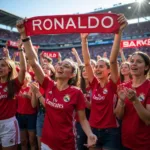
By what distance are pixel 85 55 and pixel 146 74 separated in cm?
111

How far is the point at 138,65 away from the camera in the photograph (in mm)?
2719

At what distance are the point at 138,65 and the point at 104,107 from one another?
87cm

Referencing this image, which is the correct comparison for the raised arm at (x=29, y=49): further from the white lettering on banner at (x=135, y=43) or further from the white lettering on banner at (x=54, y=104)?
the white lettering on banner at (x=135, y=43)

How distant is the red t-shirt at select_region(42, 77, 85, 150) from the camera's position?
2619 millimetres

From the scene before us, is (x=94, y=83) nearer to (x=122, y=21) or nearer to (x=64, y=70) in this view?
(x=64, y=70)

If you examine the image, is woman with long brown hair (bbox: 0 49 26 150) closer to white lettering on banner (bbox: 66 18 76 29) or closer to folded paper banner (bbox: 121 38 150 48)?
white lettering on banner (bbox: 66 18 76 29)

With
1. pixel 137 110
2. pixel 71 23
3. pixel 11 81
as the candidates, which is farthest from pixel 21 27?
pixel 137 110

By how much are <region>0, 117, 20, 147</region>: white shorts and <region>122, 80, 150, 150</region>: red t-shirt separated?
5.81 ft

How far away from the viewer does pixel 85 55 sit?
3557 millimetres

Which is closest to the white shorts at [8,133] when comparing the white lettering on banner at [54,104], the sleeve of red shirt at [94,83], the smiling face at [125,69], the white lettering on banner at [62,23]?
the white lettering on banner at [54,104]

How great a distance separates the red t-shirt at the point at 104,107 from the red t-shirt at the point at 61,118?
0.60 meters

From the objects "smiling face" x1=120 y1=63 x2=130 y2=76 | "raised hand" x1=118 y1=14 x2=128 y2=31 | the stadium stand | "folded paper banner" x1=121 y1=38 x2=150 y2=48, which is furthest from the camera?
the stadium stand

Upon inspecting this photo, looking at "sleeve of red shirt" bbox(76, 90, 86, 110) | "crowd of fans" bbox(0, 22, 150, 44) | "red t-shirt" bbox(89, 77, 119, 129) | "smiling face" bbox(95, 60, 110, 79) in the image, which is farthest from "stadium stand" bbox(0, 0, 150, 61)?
"sleeve of red shirt" bbox(76, 90, 86, 110)

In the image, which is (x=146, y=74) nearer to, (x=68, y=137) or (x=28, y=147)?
(x=68, y=137)
